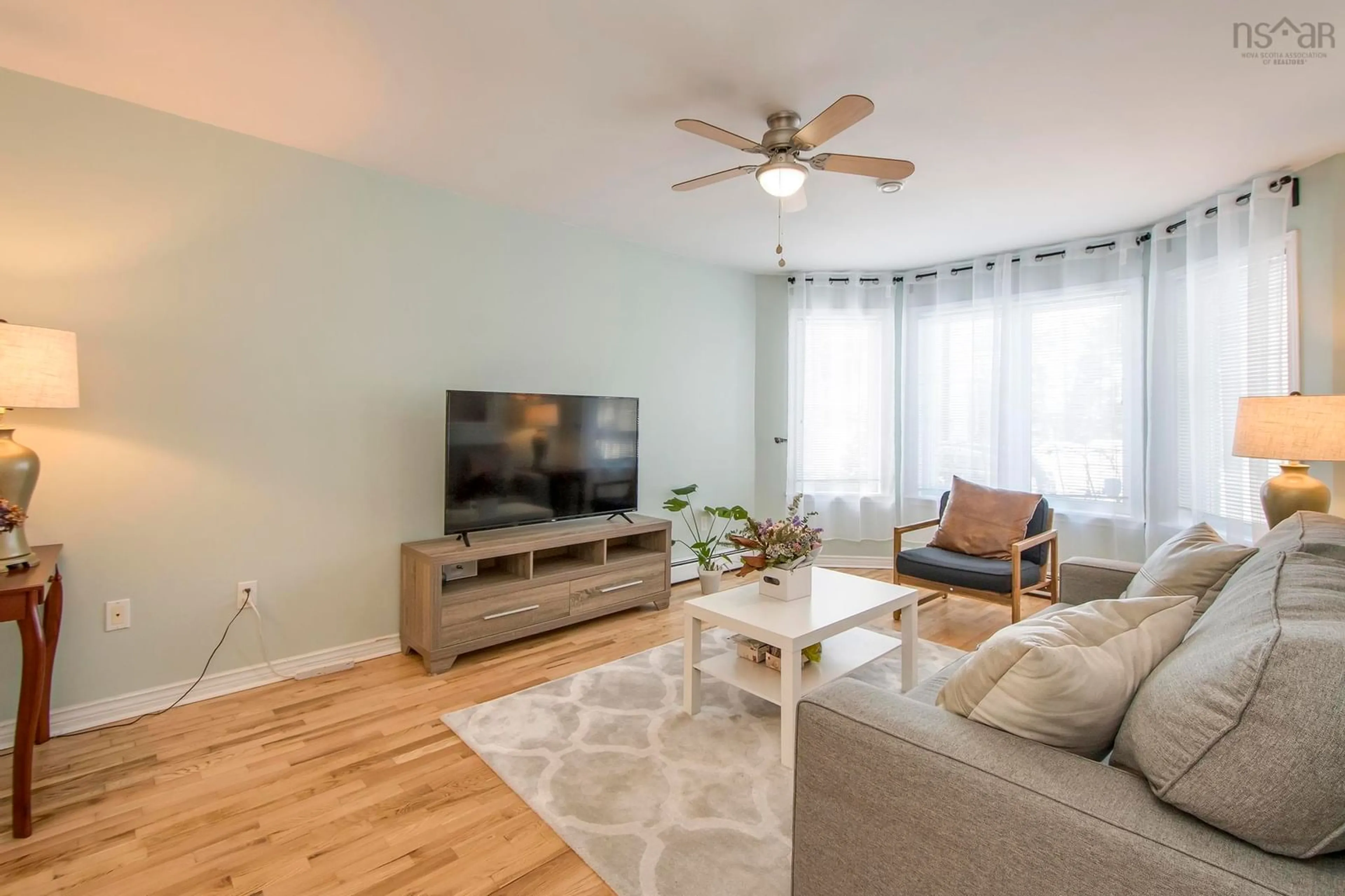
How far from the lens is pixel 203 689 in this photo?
267 cm

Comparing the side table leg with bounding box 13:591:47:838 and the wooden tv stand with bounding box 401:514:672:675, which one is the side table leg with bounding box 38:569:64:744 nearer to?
the side table leg with bounding box 13:591:47:838

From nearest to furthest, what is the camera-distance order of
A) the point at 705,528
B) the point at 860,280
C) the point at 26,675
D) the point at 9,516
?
the point at 26,675 < the point at 9,516 < the point at 705,528 < the point at 860,280

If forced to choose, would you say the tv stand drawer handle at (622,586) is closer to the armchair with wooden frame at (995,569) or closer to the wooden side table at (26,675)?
the armchair with wooden frame at (995,569)

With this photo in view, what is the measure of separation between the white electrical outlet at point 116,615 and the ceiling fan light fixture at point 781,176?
10.2ft

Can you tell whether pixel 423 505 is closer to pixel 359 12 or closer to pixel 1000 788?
pixel 359 12

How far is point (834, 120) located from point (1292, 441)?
244 cm

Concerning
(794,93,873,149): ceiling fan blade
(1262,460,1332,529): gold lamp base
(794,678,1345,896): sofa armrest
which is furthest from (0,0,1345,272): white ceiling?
(794,678,1345,896): sofa armrest

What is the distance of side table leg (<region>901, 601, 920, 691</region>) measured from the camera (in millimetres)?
2719

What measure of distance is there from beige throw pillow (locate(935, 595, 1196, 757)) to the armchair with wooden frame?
80.7 inches

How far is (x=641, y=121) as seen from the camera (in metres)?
2.54

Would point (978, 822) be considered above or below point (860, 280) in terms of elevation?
below

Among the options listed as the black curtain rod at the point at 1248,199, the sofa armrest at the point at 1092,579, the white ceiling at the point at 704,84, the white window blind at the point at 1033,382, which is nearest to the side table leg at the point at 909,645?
the sofa armrest at the point at 1092,579

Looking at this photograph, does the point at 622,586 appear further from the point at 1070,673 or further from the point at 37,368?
the point at 1070,673

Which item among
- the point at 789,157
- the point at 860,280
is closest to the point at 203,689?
the point at 789,157
